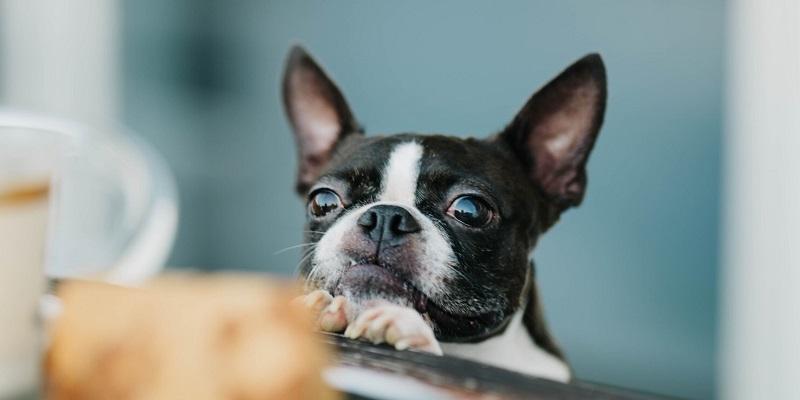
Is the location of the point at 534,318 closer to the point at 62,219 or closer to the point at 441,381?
the point at 441,381

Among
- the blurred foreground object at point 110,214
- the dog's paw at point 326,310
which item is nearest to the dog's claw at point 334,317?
the dog's paw at point 326,310

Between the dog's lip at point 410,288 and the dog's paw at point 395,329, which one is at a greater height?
the dog's lip at point 410,288

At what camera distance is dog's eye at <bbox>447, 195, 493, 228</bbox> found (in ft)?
1.14

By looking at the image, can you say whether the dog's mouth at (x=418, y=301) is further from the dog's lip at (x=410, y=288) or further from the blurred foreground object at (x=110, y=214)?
the blurred foreground object at (x=110, y=214)

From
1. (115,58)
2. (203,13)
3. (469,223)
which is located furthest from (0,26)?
(469,223)

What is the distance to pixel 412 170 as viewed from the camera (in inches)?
13.9

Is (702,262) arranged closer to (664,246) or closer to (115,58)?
(664,246)

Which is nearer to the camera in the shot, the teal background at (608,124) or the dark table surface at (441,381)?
the dark table surface at (441,381)

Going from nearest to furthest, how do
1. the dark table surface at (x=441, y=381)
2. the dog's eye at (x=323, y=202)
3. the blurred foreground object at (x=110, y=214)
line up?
the dark table surface at (x=441, y=381) < the dog's eye at (x=323, y=202) < the blurred foreground object at (x=110, y=214)

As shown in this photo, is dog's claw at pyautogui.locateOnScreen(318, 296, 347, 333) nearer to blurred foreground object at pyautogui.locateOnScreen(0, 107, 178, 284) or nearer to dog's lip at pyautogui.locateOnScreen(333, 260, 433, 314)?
dog's lip at pyautogui.locateOnScreen(333, 260, 433, 314)

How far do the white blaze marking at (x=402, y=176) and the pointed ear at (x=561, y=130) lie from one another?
0.04 metres

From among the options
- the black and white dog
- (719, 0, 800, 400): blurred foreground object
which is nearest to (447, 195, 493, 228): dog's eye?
the black and white dog

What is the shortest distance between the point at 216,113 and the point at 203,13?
0.34 ft

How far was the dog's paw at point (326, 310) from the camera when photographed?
1.07ft
